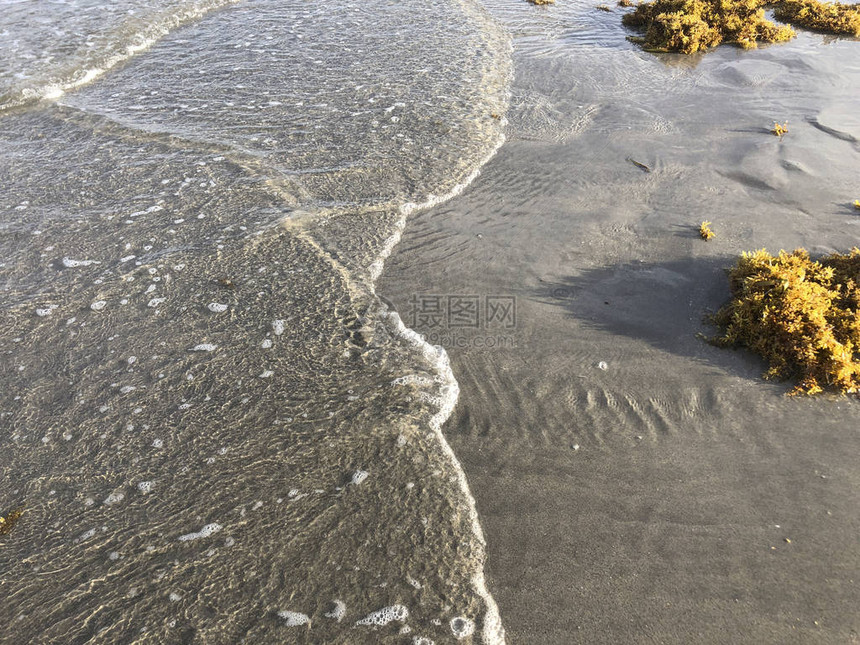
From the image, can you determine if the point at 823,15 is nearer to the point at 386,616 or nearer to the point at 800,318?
the point at 800,318

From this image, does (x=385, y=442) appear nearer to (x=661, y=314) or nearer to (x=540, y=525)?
(x=540, y=525)

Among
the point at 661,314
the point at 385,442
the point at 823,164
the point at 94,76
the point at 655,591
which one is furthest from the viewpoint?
the point at 94,76

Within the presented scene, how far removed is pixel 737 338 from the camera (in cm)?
445

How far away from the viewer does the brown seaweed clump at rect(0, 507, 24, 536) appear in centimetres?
343

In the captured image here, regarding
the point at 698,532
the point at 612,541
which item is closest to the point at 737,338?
the point at 698,532

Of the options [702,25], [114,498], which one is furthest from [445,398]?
[702,25]

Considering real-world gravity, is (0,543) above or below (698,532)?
below

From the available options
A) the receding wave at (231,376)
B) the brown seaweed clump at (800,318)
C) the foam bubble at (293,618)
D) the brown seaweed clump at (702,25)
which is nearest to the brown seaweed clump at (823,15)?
the brown seaweed clump at (702,25)

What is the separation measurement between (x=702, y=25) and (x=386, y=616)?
12.2 meters

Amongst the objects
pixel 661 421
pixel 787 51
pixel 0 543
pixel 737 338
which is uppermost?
pixel 787 51

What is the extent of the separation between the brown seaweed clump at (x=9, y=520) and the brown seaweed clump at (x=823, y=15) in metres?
15.2

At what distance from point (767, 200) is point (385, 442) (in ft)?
17.2
